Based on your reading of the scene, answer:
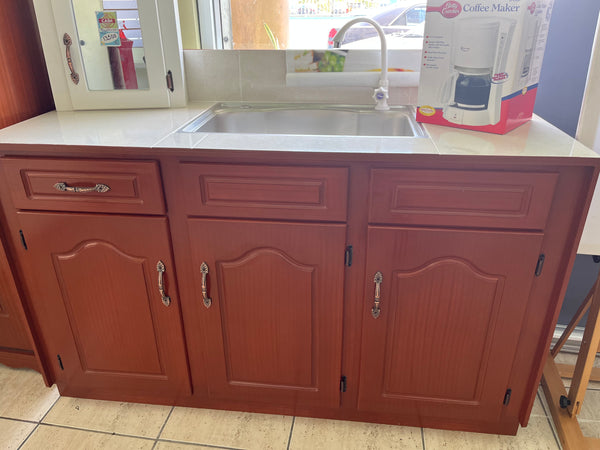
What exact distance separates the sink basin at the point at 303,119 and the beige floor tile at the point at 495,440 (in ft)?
3.24

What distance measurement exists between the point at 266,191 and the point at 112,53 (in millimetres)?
835

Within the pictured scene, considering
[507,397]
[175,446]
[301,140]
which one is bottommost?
[175,446]

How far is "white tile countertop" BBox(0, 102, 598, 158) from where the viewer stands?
0.99 meters

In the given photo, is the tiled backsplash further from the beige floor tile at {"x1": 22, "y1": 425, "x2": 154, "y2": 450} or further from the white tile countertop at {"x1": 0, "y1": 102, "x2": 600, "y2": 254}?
the beige floor tile at {"x1": 22, "y1": 425, "x2": 154, "y2": 450}

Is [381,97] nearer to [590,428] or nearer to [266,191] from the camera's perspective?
[266,191]

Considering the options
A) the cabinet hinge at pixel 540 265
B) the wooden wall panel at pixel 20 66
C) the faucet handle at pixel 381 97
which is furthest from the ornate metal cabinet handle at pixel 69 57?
the cabinet hinge at pixel 540 265

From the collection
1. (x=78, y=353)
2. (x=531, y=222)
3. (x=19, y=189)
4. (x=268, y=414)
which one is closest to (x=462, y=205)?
(x=531, y=222)

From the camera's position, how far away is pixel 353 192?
1.04 meters

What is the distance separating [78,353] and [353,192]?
1.02m

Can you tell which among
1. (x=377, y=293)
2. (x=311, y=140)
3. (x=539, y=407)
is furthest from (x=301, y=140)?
(x=539, y=407)

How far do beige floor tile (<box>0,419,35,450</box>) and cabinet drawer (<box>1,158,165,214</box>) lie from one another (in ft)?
2.49

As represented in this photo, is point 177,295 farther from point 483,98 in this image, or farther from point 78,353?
point 483,98

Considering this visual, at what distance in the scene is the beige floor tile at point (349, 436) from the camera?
133 centimetres

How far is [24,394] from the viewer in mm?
1512
